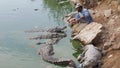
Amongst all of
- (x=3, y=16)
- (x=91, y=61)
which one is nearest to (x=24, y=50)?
(x=91, y=61)

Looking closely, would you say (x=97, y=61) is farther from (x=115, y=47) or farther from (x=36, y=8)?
(x=36, y=8)

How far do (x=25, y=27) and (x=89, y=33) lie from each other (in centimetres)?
406

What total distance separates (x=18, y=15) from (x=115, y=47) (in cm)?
836

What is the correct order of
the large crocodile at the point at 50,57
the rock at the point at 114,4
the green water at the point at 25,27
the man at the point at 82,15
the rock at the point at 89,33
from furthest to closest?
the rock at the point at 114,4, the man at the point at 82,15, the rock at the point at 89,33, the green water at the point at 25,27, the large crocodile at the point at 50,57

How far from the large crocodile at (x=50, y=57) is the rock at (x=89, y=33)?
1.15 metres

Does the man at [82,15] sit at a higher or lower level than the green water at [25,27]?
higher

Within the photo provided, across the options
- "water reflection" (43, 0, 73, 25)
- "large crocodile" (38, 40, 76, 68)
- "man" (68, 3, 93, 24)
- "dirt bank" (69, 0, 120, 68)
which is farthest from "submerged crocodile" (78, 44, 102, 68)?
"water reflection" (43, 0, 73, 25)

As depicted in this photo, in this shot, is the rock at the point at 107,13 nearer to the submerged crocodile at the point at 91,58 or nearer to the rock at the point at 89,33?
the rock at the point at 89,33

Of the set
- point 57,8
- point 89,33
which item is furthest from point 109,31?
point 57,8

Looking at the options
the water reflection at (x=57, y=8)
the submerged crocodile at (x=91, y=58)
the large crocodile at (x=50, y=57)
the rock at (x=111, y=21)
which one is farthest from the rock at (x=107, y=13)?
the submerged crocodile at (x=91, y=58)

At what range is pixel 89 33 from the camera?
37.9ft

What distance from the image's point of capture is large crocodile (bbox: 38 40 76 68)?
377 inches

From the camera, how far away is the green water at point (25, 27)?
1056 centimetres

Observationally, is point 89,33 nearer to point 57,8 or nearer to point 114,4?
point 114,4
